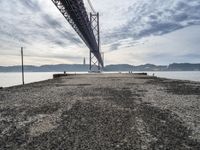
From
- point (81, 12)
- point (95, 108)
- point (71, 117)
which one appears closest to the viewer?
point (71, 117)

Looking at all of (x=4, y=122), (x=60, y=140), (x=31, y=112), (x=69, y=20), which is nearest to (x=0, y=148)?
(x=60, y=140)

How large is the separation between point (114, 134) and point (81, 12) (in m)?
30.9

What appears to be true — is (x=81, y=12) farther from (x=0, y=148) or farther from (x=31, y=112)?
(x=0, y=148)

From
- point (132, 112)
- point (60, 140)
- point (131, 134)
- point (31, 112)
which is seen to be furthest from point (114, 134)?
point (31, 112)

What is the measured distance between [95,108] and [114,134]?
10.9 feet

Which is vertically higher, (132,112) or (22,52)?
(22,52)

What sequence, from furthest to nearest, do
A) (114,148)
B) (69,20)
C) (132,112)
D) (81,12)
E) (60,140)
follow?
(69,20)
(81,12)
(132,112)
(60,140)
(114,148)

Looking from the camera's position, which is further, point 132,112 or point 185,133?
point 132,112

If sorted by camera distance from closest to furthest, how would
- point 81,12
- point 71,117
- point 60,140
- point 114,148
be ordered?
point 114,148 < point 60,140 < point 71,117 < point 81,12

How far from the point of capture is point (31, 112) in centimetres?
834

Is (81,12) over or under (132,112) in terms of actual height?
over

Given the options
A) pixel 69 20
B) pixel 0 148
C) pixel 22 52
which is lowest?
pixel 0 148

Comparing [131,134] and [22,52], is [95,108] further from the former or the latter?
[22,52]

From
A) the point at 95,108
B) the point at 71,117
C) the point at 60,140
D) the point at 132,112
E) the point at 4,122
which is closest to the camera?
the point at 60,140
